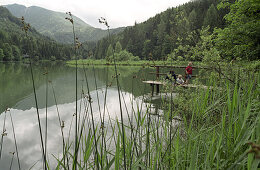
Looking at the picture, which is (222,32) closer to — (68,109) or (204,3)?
(68,109)

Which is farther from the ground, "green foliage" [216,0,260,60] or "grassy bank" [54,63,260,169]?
"green foliage" [216,0,260,60]

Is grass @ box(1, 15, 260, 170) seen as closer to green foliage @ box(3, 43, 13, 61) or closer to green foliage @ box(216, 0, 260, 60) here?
green foliage @ box(216, 0, 260, 60)

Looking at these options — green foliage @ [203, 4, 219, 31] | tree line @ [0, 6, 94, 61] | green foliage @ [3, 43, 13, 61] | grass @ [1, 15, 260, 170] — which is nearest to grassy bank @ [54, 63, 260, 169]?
grass @ [1, 15, 260, 170]

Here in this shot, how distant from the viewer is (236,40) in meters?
8.05

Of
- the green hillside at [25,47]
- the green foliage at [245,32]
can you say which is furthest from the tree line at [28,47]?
the green foliage at [245,32]

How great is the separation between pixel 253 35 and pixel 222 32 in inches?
53.2

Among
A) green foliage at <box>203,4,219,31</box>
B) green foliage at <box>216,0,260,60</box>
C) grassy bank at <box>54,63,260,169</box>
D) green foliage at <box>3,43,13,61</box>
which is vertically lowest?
grassy bank at <box>54,63,260,169</box>

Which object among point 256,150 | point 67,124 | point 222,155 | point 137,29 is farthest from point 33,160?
point 137,29

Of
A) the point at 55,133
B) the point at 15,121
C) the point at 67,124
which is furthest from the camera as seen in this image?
the point at 15,121

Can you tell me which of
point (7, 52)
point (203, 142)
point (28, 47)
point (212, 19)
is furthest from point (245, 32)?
point (7, 52)

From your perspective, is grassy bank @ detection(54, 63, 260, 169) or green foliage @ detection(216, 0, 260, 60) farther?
green foliage @ detection(216, 0, 260, 60)

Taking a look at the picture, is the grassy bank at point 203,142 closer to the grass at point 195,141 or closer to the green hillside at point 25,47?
the grass at point 195,141

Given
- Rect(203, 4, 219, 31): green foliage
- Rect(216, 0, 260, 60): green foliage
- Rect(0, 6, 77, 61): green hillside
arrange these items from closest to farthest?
Rect(0, 6, 77, 61): green hillside < Rect(216, 0, 260, 60): green foliage < Rect(203, 4, 219, 31): green foliage

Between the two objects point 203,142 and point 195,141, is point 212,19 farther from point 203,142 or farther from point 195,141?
point 195,141
